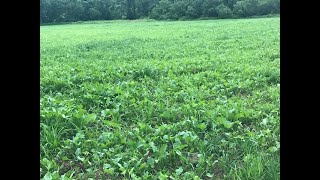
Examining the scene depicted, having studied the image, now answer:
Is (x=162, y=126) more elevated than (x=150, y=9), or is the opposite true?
(x=150, y=9)

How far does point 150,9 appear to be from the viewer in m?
31.8

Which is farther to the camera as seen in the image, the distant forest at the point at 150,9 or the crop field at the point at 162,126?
the distant forest at the point at 150,9

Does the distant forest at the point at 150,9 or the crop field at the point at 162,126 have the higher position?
the distant forest at the point at 150,9

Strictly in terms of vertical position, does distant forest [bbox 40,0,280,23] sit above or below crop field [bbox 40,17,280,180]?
above

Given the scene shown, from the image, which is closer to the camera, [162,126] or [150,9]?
[162,126]

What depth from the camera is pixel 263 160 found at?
2186mm

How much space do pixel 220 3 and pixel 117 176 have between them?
2816cm

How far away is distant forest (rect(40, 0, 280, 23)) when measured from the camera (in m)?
26.5

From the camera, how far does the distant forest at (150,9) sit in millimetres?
26453

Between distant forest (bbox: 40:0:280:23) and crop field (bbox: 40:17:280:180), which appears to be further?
distant forest (bbox: 40:0:280:23)
